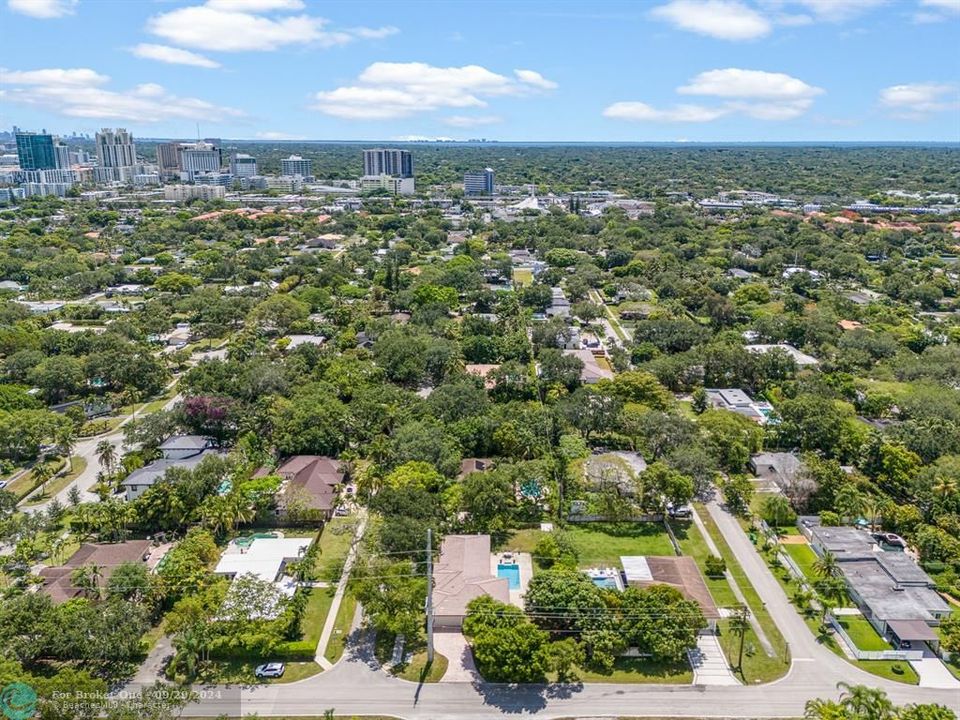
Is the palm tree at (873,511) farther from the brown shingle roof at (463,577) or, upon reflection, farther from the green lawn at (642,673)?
the brown shingle roof at (463,577)

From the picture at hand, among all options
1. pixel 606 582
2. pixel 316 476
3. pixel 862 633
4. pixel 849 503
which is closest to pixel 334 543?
pixel 316 476

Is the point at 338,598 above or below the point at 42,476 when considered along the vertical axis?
below

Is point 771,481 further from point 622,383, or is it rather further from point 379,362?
point 379,362

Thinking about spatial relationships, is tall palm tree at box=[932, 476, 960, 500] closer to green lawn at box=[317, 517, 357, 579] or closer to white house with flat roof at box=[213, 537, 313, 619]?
green lawn at box=[317, 517, 357, 579]

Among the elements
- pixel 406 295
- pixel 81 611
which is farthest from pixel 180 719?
pixel 406 295

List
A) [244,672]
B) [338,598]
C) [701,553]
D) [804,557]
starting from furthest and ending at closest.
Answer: [701,553]
[804,557]
[338,598]
[244,672]

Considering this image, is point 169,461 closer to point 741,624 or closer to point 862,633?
point 741,624
